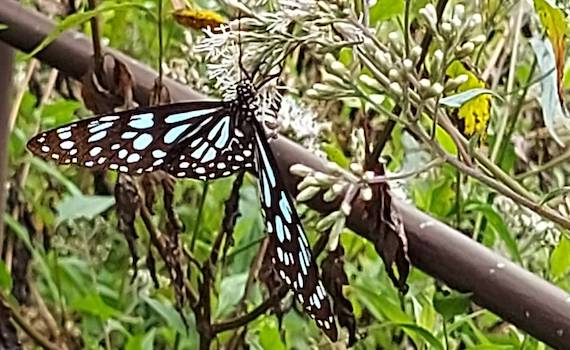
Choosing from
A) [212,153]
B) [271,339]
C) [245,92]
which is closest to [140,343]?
[271,339]

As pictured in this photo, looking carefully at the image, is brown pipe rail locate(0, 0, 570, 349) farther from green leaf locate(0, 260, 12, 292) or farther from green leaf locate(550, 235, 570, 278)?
green leaf locate(0, 260, 12, 292)

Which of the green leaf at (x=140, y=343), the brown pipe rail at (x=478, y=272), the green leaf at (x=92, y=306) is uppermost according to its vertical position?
the brown pipe rail at (x=478, y=272)

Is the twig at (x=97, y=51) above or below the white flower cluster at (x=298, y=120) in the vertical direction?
above

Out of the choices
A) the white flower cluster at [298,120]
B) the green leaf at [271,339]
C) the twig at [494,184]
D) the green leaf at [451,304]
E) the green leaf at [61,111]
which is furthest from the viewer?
the green leaf at [61,111]

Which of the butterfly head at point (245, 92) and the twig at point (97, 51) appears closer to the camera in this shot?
the butterfly head at point (245, 92)

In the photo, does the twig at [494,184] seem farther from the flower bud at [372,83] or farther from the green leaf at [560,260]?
the green leaf at [560,260]

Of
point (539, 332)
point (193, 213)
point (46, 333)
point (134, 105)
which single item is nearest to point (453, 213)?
point (134, 105)

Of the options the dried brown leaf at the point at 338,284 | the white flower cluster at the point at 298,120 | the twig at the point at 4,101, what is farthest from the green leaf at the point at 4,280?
the dried brown leaf at the point at 338,284

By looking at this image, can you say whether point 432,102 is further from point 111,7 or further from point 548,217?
point 111,7
